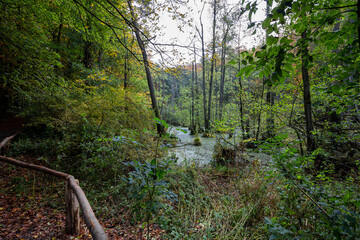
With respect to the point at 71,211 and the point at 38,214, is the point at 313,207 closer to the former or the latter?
the point at 71,211

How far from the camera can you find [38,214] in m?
3.15

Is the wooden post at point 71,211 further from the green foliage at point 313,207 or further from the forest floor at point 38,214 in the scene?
the green foliage at point 313,207

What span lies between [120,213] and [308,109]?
520cm

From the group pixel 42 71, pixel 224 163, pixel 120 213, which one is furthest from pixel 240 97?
pixel 42 71

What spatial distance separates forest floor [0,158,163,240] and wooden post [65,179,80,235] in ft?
0.34

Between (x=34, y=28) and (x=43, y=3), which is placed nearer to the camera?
(x=43, y=3)

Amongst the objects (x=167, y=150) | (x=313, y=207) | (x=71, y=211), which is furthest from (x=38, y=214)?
(x=313, y=207)

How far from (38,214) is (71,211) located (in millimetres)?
1342

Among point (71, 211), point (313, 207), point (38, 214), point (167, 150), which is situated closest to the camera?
point (313, 207)

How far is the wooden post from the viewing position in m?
2.49

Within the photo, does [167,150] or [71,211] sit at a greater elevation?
[167,150]

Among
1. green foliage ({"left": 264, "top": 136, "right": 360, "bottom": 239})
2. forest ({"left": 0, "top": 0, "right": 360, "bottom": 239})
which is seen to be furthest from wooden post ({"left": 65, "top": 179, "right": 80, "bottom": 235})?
green foliage ({"left": 264, "top": 136, "right": 360, "bottom": 239})

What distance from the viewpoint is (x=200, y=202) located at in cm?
360

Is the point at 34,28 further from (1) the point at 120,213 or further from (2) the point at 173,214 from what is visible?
(2) the point at 173,214
